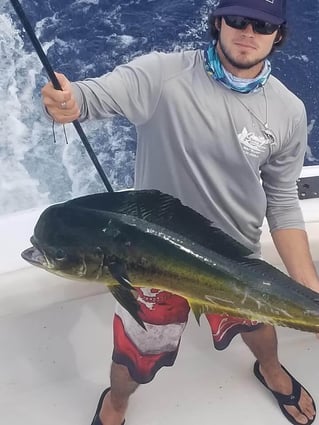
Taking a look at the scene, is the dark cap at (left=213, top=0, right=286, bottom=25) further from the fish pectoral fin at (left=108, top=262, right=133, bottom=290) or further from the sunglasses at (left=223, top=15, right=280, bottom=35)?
the fish pectoral fin at (left=108, top=262, right=133, bottom=290)

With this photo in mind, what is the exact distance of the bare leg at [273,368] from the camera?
2205 millimetres

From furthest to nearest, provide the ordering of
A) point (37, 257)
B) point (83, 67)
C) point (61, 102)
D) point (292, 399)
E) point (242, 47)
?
point (83, 67)
point (292, 399)
point (242, 47)
point (37, 257)
point (61, 102)

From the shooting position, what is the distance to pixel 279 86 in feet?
5.55

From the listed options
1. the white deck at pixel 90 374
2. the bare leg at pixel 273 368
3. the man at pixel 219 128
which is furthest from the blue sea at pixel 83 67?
the man at pixel 219 128

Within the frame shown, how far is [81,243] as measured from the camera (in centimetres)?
143

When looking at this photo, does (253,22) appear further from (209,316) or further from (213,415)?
(213,415)

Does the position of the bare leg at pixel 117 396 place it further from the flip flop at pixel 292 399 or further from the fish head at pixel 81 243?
the fish head at pixel 81 243

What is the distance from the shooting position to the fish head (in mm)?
1434

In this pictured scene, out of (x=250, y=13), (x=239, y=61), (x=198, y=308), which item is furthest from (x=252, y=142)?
(x=198, y=308)

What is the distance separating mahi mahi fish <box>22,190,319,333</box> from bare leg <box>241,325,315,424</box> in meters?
0.60

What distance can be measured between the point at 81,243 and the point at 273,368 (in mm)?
1142

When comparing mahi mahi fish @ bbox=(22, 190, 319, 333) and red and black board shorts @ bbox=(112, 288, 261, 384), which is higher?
mahi mahi fish @ bbox=(22, 190, 319, 333)

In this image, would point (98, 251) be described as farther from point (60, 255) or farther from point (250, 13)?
point (250, 13)

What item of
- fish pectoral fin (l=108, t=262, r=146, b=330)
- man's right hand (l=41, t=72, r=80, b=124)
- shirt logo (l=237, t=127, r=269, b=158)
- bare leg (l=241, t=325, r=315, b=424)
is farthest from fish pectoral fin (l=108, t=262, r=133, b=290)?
bare leg (l=241, t=325, r=315, b=424)
